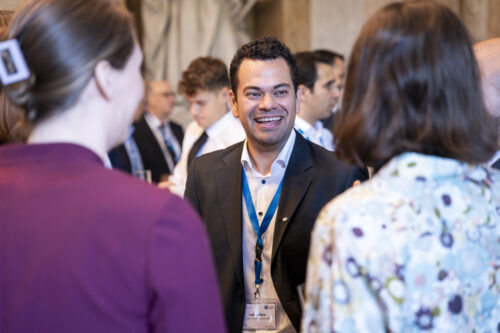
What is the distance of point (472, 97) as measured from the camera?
1284 millimetres

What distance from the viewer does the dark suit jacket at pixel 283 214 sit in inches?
85.1

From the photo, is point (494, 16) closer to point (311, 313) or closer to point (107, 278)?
point (311, 313)

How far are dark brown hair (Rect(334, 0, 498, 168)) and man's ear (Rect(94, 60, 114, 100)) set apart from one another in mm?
545

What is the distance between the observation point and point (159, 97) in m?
6.43

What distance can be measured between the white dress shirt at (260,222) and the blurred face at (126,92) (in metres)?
1.14

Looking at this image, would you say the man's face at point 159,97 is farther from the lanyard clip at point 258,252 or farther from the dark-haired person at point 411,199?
the dark-haired person at point 411,199

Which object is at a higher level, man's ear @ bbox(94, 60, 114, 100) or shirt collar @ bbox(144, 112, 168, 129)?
man's ear @ bbox(94, 60, 114, 100)

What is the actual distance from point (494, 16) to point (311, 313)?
3751 mm

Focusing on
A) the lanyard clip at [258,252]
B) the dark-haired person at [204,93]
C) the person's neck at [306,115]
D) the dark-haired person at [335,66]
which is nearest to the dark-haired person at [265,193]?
the lanyard clip at [258,252]

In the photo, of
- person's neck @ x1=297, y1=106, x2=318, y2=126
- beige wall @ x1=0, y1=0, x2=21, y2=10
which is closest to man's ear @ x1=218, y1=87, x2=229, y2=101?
person's neck @ x1=297, y1=106, x2=318, y2=126

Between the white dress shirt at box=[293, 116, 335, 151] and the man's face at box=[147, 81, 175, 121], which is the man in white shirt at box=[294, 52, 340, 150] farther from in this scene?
the man's face at box=[147, 81, 175, 121]

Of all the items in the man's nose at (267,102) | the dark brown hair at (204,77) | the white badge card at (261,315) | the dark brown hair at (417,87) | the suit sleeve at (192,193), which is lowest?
the white badge card at (261,315)

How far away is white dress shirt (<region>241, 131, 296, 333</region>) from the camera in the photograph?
2223 mm

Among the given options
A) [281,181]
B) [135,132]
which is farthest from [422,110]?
[135,132]
